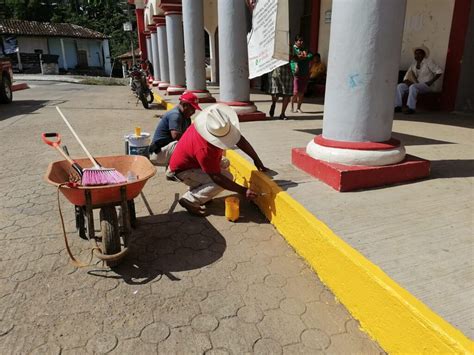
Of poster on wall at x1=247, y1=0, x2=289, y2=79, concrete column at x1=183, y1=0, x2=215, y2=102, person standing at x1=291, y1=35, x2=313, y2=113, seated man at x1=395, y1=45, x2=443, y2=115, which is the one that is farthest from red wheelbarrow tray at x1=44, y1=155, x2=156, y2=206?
concrete column at x1=183, y1=0, x2=215, y2=102

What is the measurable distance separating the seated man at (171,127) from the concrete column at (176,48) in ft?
27.1

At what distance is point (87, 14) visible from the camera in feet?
179

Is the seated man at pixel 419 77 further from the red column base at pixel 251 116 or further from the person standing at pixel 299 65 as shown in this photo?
the red column base at pixel 251 116

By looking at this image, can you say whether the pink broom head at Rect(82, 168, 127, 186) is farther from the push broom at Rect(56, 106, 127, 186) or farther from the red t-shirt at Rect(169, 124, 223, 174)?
the red t-shirt at Rect(169, 124, 223, 174)

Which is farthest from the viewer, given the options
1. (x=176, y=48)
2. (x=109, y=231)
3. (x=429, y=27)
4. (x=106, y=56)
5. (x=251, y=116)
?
(x=106, y=56)

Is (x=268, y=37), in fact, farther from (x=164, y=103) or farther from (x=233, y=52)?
(x=164, y=103)

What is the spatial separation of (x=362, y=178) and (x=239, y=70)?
4103 millimetres

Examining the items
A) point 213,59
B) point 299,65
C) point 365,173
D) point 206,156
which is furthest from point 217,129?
point 213,59

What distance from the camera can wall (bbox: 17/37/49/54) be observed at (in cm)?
3981

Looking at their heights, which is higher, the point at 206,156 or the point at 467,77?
the point at 467,77

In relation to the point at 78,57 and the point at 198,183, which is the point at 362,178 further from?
the point at 78,57

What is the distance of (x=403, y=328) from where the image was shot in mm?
1852

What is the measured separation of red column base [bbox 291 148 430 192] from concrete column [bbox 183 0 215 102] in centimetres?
662

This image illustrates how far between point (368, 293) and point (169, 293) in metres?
1.24
